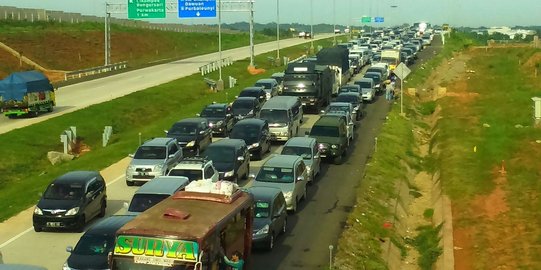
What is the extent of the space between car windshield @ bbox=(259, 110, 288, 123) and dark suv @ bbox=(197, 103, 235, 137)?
2567 millimetres

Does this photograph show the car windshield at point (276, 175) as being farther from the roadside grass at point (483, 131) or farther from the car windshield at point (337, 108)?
the car windshield at point (337, 108)

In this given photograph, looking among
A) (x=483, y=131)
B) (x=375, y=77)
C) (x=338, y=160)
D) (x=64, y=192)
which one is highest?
(x=375, y=77)

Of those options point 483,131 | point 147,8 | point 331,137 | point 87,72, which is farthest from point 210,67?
point 331,137

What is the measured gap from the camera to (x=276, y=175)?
26906mm

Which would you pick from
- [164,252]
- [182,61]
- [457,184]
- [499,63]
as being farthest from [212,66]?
[164,252]

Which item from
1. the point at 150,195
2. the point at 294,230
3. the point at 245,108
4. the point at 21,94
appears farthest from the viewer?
the point at 21,94

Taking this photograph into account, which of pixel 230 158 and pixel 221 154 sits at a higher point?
pixel 221 154

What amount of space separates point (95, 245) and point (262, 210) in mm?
5359

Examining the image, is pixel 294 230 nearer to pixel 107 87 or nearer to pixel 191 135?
pixel 191 135

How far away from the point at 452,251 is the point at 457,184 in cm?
925

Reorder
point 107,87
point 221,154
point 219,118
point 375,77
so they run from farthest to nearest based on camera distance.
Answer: point 107,87 < point 375,77 < point 219,118 < point 221,154

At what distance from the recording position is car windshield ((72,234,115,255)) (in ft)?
61.5

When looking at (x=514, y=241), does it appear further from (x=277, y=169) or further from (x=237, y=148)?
(x=237, y=148)

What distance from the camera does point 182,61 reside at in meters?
103
